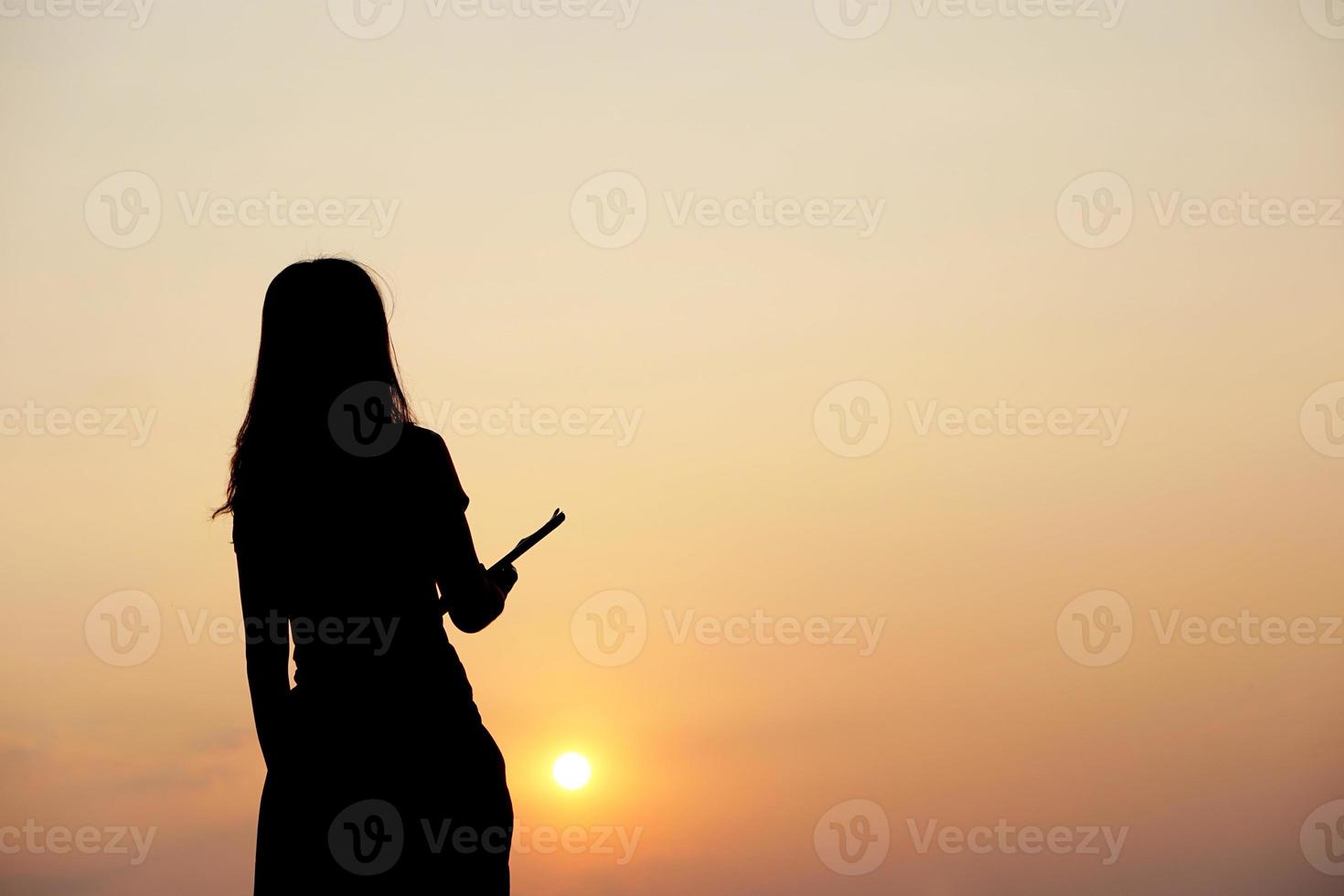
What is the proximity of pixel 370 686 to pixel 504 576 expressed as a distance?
468mm

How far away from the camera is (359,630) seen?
3.16 metres

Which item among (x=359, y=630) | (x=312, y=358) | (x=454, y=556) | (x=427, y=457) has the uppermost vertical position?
(x=312, y=358)

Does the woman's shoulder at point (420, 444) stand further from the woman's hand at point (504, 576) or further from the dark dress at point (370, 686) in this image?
the woman's hand at point (504, 576)

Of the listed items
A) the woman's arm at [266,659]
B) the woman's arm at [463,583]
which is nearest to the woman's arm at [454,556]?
the woman's arm at [463,583]

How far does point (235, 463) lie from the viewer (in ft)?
11.0

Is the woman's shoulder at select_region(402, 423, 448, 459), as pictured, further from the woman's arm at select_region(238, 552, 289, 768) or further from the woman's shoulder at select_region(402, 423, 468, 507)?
the woman's arm at select_region(238, 552, 289, 768)

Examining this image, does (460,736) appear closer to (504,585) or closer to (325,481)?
(504,585)

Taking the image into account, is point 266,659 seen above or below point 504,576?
below

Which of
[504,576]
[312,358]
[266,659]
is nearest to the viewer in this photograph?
[266,659]

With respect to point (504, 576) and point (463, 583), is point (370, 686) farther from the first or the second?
point (504, 576)

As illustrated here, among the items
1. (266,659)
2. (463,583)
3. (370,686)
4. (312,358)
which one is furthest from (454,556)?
(312,358)

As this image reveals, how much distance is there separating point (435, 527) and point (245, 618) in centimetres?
54

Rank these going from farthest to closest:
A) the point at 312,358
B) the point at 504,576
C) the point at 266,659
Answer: the point at 504,576
the point at 312,358
the point at 266,659

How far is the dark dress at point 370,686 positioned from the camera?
10.4ft
